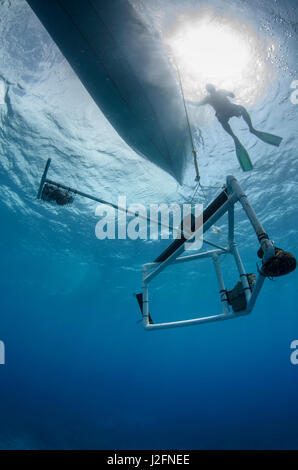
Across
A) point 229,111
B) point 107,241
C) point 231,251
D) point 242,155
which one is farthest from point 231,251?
point 107,241

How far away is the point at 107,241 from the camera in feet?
65.0

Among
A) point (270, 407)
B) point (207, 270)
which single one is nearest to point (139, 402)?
point (270, 407)

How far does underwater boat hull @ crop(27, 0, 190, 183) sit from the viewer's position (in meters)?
4.24

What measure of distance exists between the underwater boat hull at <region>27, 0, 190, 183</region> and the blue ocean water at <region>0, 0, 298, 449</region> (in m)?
1.05

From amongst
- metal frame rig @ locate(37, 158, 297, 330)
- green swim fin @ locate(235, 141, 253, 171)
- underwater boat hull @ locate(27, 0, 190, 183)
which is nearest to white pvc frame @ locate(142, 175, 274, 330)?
metal frame rig @ locate(37, 158, 297, 330)

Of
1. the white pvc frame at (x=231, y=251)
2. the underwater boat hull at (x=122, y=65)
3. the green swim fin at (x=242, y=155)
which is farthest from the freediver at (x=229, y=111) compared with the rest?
the white pvc frame at (x=231, y=251)

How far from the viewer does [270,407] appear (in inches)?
1692

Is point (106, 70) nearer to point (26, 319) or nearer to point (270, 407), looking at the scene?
point (270, 407)

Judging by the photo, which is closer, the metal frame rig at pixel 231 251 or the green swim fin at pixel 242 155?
the metal frame rig at pixel 231 251

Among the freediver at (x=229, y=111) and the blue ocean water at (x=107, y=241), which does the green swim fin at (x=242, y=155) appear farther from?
the blue ocean water at (x=107, y=241)

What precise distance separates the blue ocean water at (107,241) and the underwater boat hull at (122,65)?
105 cm

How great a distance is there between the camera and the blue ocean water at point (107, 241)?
23.6ft

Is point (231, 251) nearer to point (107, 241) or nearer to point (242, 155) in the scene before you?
point (242, 155)

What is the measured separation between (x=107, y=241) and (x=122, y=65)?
15870 mm
